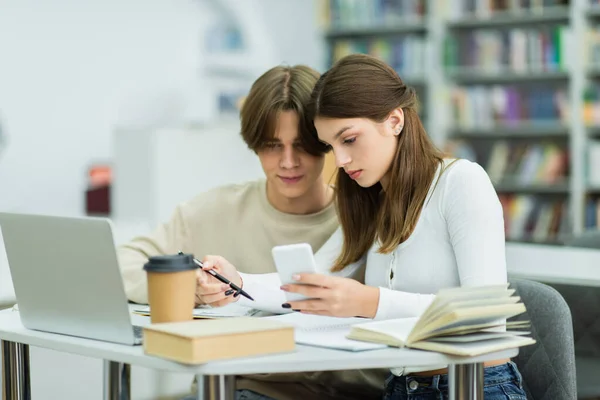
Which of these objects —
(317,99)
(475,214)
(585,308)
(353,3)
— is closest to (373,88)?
(317,99)

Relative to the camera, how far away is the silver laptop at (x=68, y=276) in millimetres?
1463

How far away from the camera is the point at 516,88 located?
20.2ft

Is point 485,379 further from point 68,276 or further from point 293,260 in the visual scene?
point 68,276

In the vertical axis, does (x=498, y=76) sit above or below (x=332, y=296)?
above

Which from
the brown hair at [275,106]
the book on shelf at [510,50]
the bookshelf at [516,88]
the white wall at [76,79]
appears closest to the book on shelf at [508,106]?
the bookshelf at [516,88]

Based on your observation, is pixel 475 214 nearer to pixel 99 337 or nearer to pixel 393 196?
pixel 393 196

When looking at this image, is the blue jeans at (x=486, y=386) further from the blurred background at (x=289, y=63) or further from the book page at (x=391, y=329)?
the blurred background at (x=289, y=63)

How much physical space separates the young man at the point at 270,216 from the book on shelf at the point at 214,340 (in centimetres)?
40

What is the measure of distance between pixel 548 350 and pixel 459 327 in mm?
529

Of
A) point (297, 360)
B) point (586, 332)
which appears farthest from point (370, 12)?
point (297, 360)

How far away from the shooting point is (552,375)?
1890 millimetres

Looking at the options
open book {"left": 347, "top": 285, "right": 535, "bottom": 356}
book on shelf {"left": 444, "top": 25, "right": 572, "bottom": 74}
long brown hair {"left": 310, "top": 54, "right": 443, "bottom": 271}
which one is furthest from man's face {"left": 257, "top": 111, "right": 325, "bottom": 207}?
book on shelf {"left": 444, "top": 25, "right": 572, "bottom": 74}

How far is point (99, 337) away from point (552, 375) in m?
0.92

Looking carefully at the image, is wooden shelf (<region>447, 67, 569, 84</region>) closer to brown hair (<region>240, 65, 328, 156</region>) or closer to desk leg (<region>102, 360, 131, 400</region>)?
brown hair (<region>240, 65, 328, 156</region>)
